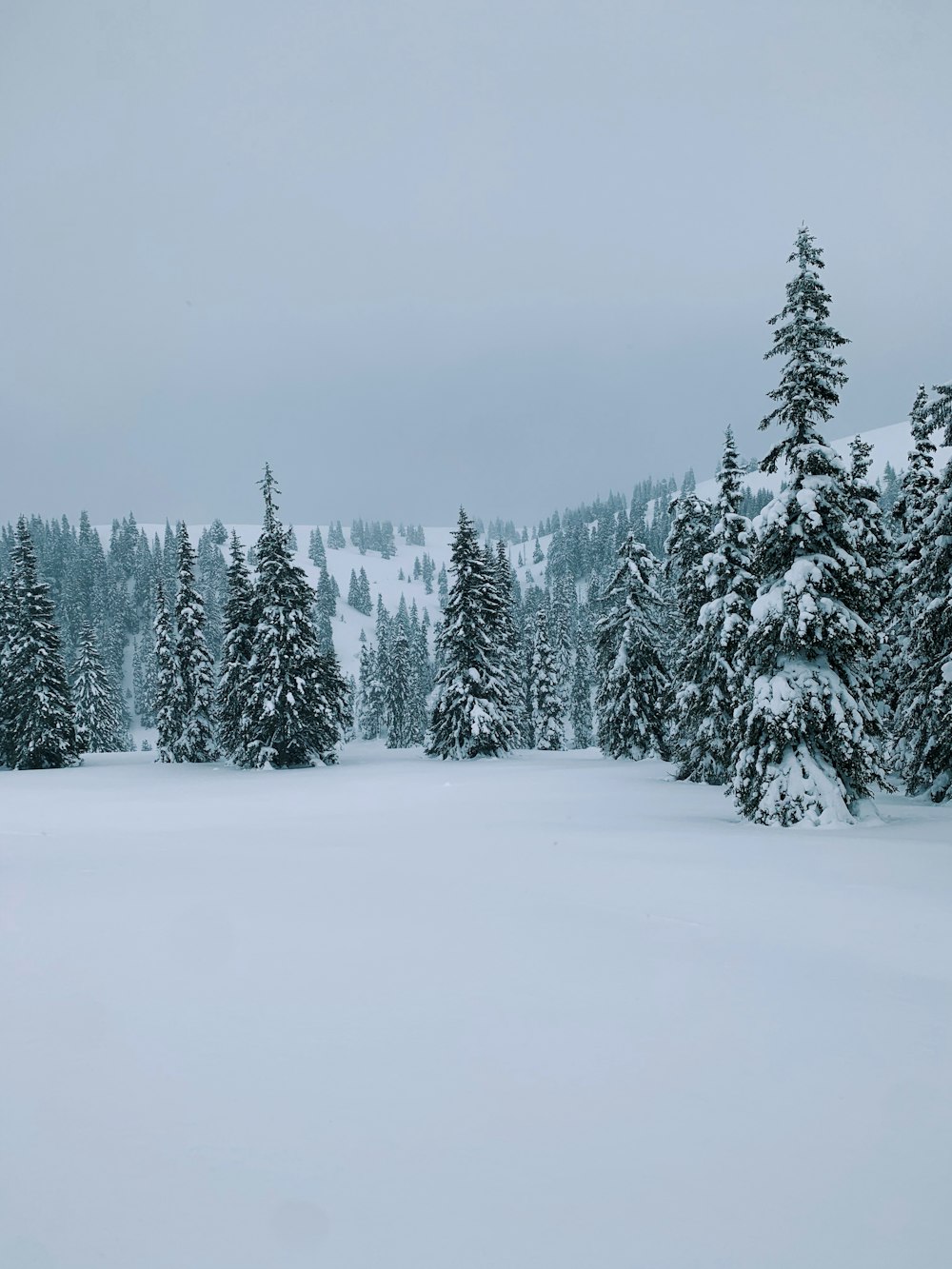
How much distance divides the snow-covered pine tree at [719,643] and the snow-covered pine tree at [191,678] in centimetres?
3074

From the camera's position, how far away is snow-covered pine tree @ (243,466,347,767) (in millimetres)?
38250

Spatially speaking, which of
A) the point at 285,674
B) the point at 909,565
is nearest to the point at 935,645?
the point at 909,565

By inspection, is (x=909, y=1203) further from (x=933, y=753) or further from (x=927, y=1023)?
(x=933, y=753)

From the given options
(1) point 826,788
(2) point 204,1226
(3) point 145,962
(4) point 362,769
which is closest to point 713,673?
(1) point 826,788

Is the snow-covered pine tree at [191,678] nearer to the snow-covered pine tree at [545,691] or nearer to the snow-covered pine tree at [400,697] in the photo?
the snow-covered pine tree at [545,691]

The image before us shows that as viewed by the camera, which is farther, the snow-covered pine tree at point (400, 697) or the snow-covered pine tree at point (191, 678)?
the snow-covered pine tree at point (400, 697)

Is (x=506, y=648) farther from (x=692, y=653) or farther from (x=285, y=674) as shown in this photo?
(x=692, y=653)

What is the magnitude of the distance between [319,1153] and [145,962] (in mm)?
3679

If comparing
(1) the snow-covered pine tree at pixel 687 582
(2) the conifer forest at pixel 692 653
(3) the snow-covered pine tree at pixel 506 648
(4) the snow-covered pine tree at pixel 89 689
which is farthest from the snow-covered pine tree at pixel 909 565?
(4) the snow-covered pine tree at pixel 89 689

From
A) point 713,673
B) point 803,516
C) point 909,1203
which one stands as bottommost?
point 909,1203

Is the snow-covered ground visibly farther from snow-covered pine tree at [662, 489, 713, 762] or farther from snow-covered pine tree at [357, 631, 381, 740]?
snow-covered pine tree at [357, 631, 381, 740]

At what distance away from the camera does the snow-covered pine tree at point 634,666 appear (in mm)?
38531

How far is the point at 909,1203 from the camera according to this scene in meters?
3.75

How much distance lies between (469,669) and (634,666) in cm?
926
